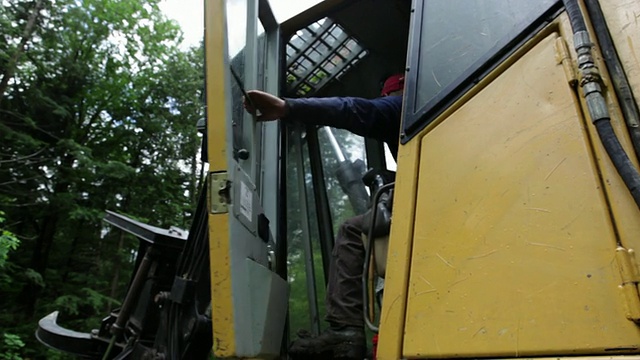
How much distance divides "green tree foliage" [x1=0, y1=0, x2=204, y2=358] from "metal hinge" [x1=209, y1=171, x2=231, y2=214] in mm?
10337

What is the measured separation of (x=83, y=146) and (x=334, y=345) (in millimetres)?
11762

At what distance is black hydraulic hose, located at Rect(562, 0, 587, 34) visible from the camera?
119 cm

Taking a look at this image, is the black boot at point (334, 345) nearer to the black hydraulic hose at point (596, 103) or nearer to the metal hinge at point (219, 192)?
the metal hinge at point (219, 192)

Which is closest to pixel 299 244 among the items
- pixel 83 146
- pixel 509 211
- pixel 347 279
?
pixel 347 279

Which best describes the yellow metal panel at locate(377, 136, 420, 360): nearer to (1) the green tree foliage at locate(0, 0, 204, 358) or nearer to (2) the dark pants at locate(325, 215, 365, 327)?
(2) the dark pants at locate(325, 215, 365, 327)

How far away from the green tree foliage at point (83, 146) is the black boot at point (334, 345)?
33.2 feet

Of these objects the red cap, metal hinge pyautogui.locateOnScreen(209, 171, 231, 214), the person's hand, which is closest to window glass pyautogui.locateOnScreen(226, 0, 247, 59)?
the person's hand

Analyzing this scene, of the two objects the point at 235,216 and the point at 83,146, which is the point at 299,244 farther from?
the point at 83,146

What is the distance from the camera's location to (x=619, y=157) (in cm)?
100

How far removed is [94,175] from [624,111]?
12657 millimetres

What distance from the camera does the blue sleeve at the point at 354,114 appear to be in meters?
2.09

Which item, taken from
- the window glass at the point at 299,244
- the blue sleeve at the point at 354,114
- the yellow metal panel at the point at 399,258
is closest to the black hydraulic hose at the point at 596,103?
the yellow metal panel at the point at 399,258

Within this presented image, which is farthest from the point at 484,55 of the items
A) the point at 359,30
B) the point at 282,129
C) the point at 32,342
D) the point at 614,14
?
the point at 32,342

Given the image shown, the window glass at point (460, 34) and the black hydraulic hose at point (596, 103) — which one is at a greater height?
the window glass at point (460, 34)
